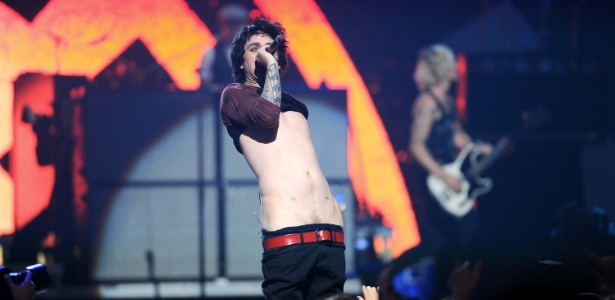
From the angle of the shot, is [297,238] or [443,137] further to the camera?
[443,137]

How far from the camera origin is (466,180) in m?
6.26

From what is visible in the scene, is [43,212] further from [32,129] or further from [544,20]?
[544,20]

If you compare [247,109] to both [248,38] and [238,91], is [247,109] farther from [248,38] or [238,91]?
[248,38]

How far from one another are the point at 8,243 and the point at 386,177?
3000 mm

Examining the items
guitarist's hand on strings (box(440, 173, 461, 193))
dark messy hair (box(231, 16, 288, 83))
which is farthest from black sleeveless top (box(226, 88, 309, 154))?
guitarist's hand on strings (box(440, 173, 461, 193))

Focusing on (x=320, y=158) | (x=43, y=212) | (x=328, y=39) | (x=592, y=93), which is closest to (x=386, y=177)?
(x=320, y=158)

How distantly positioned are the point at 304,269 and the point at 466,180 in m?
3.51

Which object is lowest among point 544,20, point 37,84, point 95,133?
point 95,133

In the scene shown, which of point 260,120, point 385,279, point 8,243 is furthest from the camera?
point 8,243

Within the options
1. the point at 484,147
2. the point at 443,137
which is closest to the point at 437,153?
the point at 443,137

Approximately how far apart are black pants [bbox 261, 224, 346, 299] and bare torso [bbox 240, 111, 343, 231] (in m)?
0.05

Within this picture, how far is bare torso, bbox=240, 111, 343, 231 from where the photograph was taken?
3049mm

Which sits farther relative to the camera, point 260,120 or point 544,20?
point 544,20

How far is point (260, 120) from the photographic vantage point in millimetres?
2979
